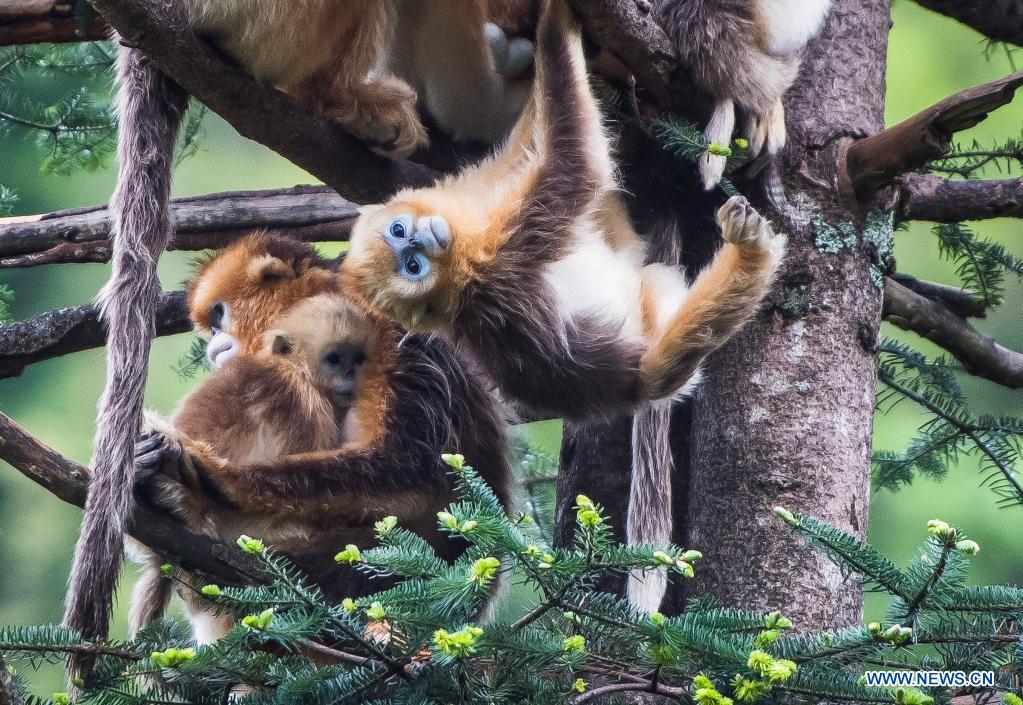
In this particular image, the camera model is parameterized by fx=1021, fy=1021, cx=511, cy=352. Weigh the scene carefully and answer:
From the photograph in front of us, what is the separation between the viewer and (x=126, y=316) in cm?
196

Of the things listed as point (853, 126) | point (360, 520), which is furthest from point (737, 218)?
point (360, 520)

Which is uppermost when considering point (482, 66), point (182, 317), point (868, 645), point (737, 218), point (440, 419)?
point (482, 66)

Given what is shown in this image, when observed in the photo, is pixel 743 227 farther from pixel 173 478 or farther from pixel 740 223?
pixel 173 478

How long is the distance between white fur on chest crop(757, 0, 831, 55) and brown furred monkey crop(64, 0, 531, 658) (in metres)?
0.54

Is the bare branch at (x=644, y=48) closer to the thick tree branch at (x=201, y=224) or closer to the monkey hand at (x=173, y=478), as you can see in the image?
the thick tree branch at (x=201, y=224)

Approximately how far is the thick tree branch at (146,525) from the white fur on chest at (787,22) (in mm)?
1566

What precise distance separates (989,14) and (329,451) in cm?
213

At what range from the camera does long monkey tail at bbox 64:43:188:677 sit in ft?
5.62

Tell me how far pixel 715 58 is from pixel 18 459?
1.58m

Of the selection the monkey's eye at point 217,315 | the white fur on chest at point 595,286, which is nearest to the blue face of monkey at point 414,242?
the white fur on chest at point 595,286

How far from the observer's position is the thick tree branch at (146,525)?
1719 mm

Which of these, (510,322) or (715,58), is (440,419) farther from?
(715,58)

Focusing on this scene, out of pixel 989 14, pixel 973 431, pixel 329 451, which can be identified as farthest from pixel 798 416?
pixel 989 14

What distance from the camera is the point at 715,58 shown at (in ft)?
7.21
